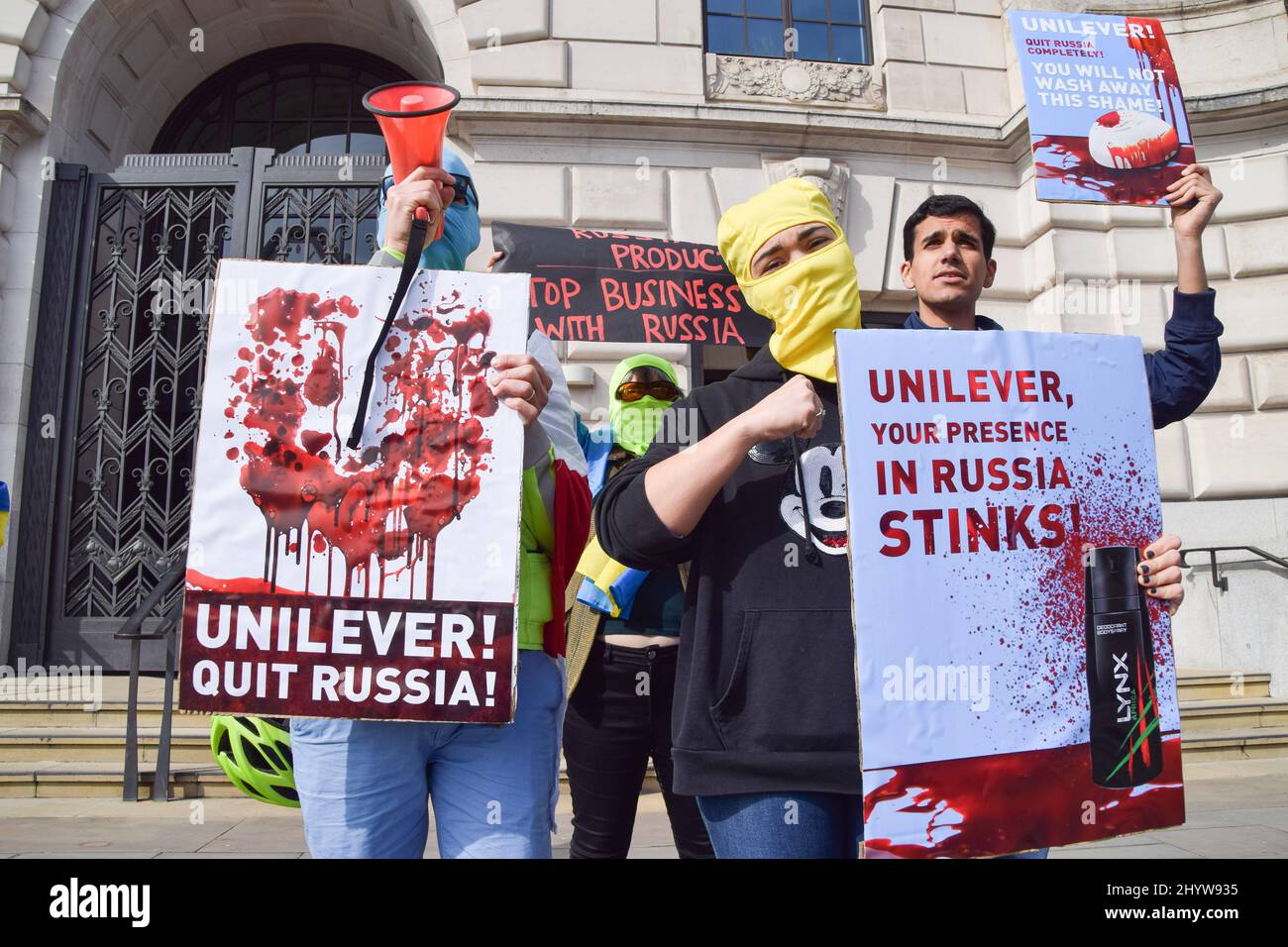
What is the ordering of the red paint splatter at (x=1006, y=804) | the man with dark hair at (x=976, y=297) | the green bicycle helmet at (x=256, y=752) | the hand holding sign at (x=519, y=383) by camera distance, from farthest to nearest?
the man with dark hair at (x=976, y=297), the green bicycle helmet at (x=256, y=752), the hand holding sign at (x=519, y=383), the red paint splatter at (x=1006, y=804)

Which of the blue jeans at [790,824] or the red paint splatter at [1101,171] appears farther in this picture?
the red paint splatter at [1101,171]

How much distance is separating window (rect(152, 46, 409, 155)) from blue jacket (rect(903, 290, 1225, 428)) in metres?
10.3

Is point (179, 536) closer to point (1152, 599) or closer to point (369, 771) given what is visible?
point (369, 771)

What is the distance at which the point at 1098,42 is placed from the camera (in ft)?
11.0

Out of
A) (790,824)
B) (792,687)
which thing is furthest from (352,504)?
(790,824)

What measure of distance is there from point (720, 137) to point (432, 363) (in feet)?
25.6

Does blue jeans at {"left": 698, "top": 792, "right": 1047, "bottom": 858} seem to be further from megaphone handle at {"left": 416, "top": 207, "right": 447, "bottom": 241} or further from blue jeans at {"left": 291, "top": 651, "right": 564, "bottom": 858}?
megaphone handle at {"left": 416, "top": 207, "right": 447, "bottom": 241}

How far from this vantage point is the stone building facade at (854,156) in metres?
8.52

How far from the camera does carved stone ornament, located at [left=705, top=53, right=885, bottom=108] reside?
9344 mm

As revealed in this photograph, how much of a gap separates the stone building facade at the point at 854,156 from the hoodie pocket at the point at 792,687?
6.62 m

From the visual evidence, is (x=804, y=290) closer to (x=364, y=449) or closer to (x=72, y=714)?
(x=364, y=449)

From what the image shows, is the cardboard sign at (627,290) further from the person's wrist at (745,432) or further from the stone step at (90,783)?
the stone step at (90,783)

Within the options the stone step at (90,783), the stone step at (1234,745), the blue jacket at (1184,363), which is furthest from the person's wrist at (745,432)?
the stone step at (1234,745)

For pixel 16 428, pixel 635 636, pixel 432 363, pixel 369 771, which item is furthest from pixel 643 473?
pixel 16 428
